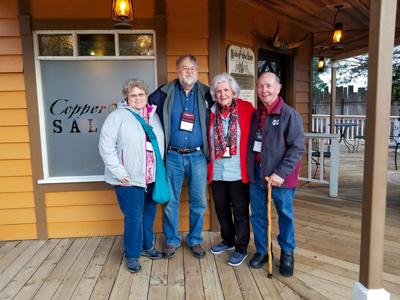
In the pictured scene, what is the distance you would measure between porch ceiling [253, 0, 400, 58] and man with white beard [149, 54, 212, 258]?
4.80ft

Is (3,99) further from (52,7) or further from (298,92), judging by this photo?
(298,92)

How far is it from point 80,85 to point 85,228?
1.26 m

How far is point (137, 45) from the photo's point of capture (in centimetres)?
308

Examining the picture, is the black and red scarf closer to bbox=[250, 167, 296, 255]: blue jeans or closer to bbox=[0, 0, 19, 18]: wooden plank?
bbox=[250, 167, 296, 255]: blue jeans

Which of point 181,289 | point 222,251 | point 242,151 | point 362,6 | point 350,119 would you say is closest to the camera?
point 181,289

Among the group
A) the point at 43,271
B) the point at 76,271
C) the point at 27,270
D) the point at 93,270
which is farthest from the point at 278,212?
the point at 27,270

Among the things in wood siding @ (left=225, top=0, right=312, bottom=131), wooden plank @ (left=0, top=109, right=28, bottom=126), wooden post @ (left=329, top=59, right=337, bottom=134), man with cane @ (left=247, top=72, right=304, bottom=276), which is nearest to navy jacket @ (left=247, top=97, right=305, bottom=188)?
man with cane @ (left=247, top=72, right=304, bottom=276)

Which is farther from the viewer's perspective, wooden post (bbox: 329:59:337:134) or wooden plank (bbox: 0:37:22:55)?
wooden post (bbox: 329:59:337:134)

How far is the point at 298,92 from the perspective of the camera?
488 centimetres

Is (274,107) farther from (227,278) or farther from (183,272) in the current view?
(183,272)

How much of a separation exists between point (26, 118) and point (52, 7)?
940 mm

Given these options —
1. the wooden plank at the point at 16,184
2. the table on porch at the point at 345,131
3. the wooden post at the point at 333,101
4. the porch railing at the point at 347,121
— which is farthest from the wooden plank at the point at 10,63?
the porch railing at the point at 347,121

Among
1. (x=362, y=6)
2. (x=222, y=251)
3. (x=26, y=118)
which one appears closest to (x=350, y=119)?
(x=362, y=6)

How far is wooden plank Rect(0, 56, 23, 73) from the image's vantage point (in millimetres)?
2975
